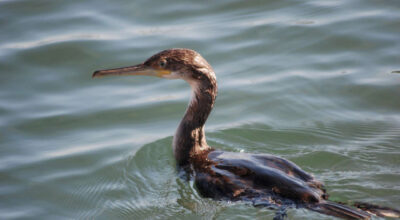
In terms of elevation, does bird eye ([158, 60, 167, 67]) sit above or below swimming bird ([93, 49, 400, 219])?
above

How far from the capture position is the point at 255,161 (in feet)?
16.7

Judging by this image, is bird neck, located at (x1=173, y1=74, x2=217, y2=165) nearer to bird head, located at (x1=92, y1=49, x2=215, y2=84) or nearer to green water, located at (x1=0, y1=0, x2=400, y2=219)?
bird head, located at (x1=92, y1=49, x2=215, y2=84)

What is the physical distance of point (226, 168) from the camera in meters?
5.13

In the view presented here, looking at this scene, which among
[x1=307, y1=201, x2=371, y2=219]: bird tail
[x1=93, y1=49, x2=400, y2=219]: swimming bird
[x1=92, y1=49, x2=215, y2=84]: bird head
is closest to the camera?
[x1=307, y1=201, x2=371, y2=219]: bird tail

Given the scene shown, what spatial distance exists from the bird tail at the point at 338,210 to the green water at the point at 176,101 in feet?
0.60

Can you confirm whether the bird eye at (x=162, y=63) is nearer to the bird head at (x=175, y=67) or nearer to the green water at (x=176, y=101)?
the bird head at (x=175, y=67)

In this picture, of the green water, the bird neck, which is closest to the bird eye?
the bird neck

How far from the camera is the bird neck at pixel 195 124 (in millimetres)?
5621

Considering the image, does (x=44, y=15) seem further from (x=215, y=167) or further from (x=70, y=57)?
(x=215, y=167)

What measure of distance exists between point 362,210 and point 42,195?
10.4 feet

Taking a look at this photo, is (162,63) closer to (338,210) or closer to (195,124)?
(195,124)

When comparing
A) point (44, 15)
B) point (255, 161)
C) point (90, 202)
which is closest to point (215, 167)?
point (255, 161)

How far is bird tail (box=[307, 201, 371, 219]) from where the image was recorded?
4422 millimetres

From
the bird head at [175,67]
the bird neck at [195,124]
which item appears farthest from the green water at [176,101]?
the bird head at [175,67]
